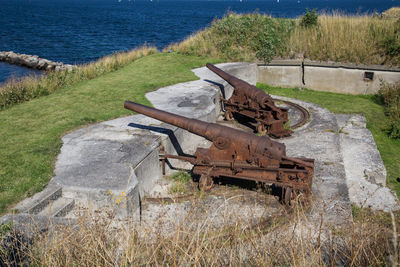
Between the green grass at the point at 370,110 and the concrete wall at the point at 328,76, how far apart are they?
1.05 feet

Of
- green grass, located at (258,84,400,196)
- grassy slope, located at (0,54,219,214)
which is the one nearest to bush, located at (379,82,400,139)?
green grass, located at (258,84,400,196)

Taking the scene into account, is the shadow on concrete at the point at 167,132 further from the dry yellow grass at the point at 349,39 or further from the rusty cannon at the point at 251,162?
the dry yellow grass at the point at 349,39

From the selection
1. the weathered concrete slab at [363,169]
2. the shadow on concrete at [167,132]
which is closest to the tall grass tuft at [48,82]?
the shadow on concrete at [167,132]

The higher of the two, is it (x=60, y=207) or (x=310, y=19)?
(x=310, y=19)

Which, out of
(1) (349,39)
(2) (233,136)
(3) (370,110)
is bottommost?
(3) (370,110)

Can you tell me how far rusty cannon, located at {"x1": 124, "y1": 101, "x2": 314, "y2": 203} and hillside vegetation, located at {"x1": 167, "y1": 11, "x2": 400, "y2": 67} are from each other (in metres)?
8.69

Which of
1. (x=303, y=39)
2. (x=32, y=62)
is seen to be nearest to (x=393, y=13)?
(x=303, y=39)

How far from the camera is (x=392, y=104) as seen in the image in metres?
10.7

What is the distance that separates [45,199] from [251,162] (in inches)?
123

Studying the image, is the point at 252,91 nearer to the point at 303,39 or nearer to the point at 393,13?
the point at 303,39

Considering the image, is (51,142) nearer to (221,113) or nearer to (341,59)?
(221,113)

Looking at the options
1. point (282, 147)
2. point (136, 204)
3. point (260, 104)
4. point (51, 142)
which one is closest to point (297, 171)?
point (282, 147)

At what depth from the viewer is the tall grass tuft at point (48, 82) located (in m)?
9.92

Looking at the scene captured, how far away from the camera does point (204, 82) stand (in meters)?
11.2
